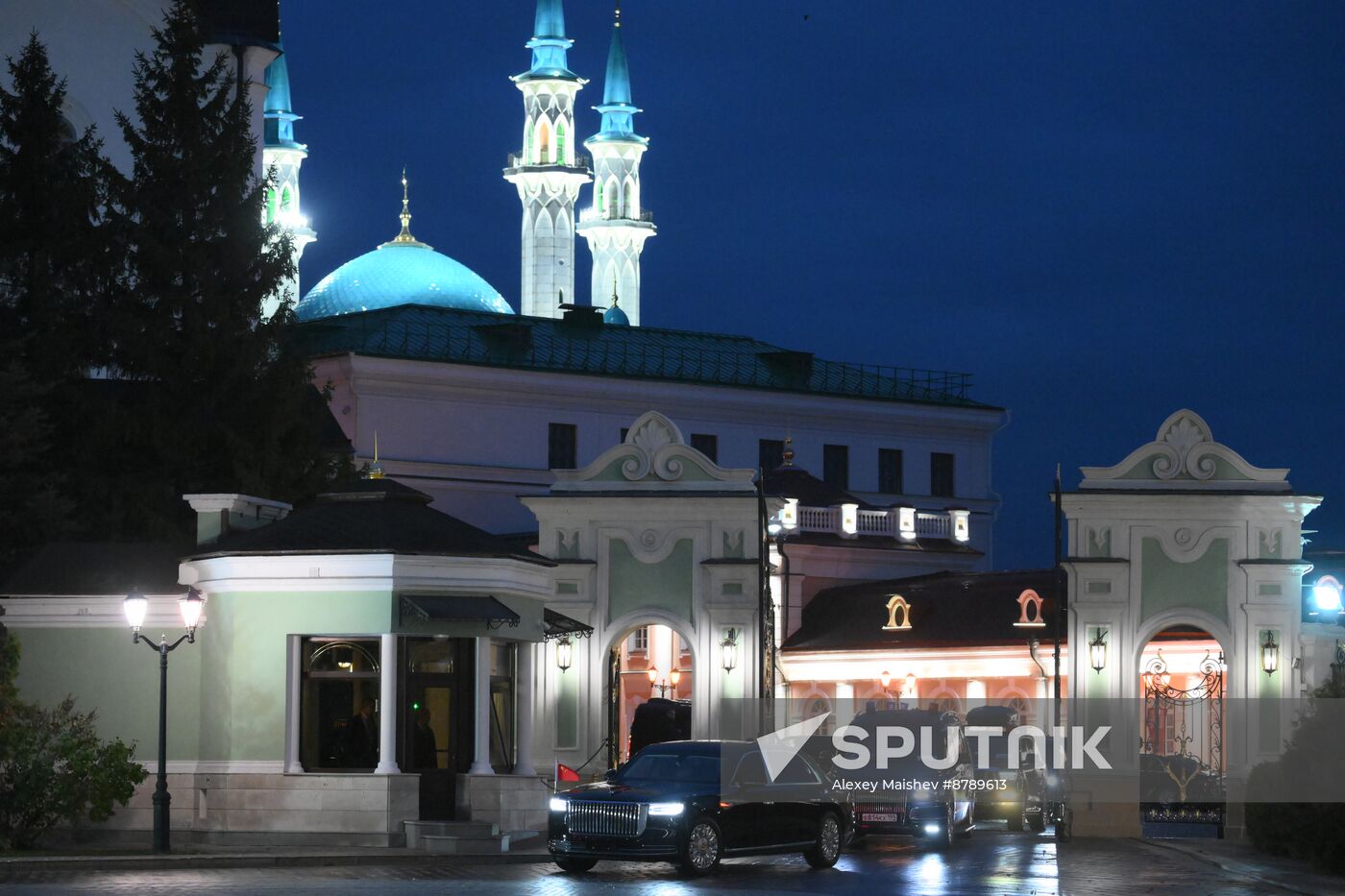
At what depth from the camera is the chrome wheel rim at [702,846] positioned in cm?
2689

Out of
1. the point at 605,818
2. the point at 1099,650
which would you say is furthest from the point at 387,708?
the point at 1099,650

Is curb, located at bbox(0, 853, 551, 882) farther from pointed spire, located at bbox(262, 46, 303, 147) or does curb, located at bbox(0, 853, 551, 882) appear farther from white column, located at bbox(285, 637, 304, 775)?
pointed spire, located at bbox(262, 46, 303, 147)

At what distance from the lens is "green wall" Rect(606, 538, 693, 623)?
4578cm

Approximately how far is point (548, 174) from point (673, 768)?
66693mm

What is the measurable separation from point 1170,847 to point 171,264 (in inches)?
954

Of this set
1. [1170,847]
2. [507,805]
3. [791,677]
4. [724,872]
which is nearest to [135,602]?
[507,805]

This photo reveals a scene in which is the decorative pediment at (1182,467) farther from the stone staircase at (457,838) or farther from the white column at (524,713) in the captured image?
the stone staircase at (457,838)

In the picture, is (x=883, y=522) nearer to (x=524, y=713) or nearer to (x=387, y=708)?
(x=524, y=713)

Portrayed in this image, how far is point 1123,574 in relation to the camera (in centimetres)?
4284

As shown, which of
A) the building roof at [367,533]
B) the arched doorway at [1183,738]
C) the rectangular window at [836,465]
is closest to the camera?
the building roof at [367,533]

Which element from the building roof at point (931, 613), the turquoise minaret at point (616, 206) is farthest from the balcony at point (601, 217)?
the building roof at point (931, 613)

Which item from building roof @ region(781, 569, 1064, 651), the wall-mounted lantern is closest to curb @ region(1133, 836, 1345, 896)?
the wall-mounted lantern

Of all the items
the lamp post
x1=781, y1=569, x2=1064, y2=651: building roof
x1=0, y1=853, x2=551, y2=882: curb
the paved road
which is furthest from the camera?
x1=781, y1=569, x2=1064, y2=651: building roof

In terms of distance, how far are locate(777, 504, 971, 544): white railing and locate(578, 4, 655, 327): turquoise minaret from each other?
3254 cm
